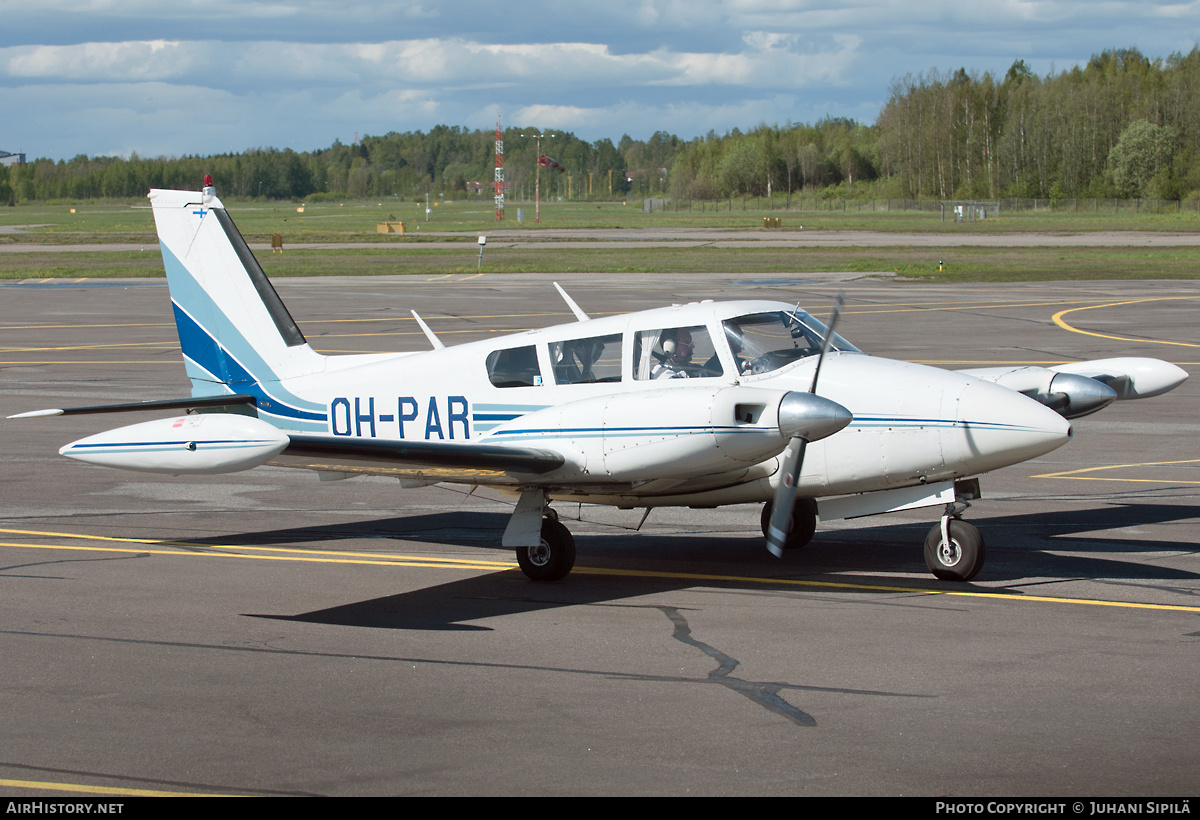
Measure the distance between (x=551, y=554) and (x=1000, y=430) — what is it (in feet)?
14.8

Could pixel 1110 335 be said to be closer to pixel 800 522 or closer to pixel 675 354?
pixel 800 522

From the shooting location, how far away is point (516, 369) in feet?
40.4

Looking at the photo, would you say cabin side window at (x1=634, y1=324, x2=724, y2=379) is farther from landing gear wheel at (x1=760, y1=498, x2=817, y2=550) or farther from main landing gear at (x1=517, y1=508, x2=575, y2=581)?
landing gear wheel at (x1=760, y1=498, x2=817, y2=550)

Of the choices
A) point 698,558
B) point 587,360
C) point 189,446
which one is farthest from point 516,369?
point 189,446

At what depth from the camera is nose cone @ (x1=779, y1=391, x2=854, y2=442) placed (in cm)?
1015

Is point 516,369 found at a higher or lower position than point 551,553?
higher

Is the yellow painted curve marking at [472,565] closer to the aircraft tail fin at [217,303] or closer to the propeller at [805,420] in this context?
the propeller at [805,420]

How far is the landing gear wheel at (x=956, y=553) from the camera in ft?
36.7

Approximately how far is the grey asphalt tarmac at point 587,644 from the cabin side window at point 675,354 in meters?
2.14

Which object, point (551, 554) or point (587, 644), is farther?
point (551, 554)

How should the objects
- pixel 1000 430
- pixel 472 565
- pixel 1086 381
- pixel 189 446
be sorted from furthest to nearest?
pixel 472 565, pixel 1086 381, pixel 1000 430, pixel 189 446

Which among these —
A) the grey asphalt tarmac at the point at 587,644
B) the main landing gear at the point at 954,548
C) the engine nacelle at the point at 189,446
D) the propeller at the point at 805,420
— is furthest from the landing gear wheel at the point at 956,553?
the engine nacelle at the point at 189,446

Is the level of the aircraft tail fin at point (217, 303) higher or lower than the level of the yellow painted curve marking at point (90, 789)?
higher

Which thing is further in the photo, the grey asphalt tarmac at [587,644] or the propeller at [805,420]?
the propeller at [805,420]
